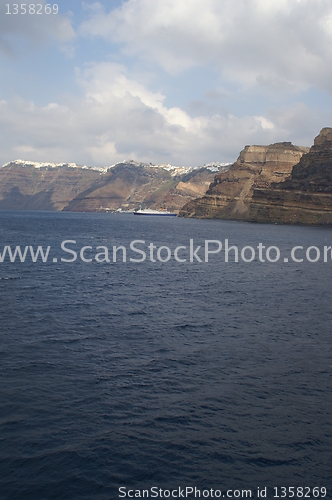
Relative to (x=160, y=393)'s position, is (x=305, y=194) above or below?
above

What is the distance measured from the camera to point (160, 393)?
18.9m

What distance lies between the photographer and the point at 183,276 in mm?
48344

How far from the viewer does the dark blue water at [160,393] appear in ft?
46.0

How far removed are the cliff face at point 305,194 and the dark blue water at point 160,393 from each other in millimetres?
136967

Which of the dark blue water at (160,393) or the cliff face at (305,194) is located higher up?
the cliff face at (305,194)

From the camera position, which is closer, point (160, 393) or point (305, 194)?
point (160, 393)

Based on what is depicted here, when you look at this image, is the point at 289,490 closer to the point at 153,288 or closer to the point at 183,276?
the point at 153,288

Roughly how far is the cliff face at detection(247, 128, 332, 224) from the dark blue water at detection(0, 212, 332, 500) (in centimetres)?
13697

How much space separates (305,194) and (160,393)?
162044mm

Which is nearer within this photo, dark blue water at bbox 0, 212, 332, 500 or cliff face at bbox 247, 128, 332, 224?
dark blue water at bbox 0, 212, 332, 500

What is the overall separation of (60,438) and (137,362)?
280 inches

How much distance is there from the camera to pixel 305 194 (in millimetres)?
168000

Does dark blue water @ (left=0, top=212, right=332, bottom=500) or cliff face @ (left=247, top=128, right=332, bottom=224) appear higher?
cliff face @ (left=247, top=128, right=332, bottom=224)

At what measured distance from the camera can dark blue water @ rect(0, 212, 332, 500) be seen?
14008 mm
